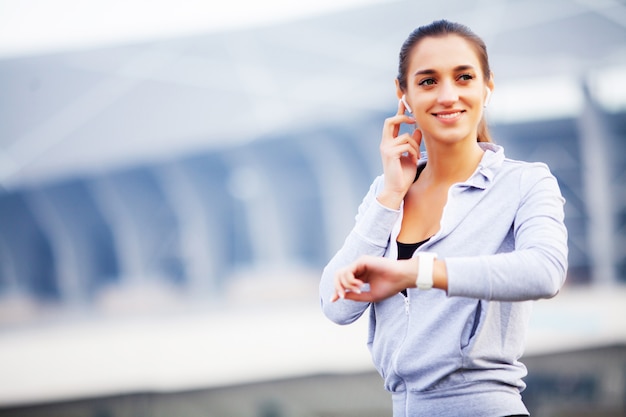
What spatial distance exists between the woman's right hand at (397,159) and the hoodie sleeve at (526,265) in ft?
→ 0.90

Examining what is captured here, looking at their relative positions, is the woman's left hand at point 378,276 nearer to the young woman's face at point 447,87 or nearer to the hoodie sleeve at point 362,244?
the hoodie sleeve at point 362,244

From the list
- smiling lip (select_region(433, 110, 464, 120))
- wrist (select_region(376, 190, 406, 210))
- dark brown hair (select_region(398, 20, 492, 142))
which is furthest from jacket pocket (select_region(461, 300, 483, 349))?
dark brown hair (select_region(398, 20, 492, 142))

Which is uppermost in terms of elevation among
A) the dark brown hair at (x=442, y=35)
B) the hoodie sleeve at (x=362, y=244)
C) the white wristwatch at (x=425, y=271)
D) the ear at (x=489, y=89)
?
the dark brown hair at (x=442, y=35)

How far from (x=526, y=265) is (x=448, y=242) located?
20 cm

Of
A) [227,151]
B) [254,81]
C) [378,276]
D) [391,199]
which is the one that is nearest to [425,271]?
[378,276]

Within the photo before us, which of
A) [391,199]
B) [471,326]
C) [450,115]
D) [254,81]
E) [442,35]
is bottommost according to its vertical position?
[471,326]

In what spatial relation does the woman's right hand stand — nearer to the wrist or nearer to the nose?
the wrist

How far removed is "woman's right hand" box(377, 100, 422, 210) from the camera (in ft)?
5.52

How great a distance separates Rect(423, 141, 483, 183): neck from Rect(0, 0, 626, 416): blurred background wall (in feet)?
28.8

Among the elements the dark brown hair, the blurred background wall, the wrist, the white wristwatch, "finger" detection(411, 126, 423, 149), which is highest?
the blurred background wall

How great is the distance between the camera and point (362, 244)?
166 cm

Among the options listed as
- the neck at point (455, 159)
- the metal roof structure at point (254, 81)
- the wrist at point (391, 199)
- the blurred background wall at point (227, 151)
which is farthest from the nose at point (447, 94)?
the metal roof structure at point (254, 81)

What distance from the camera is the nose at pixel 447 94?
157 cm

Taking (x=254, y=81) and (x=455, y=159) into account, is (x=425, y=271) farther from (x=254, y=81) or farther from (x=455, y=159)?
(x=254, y=81)
